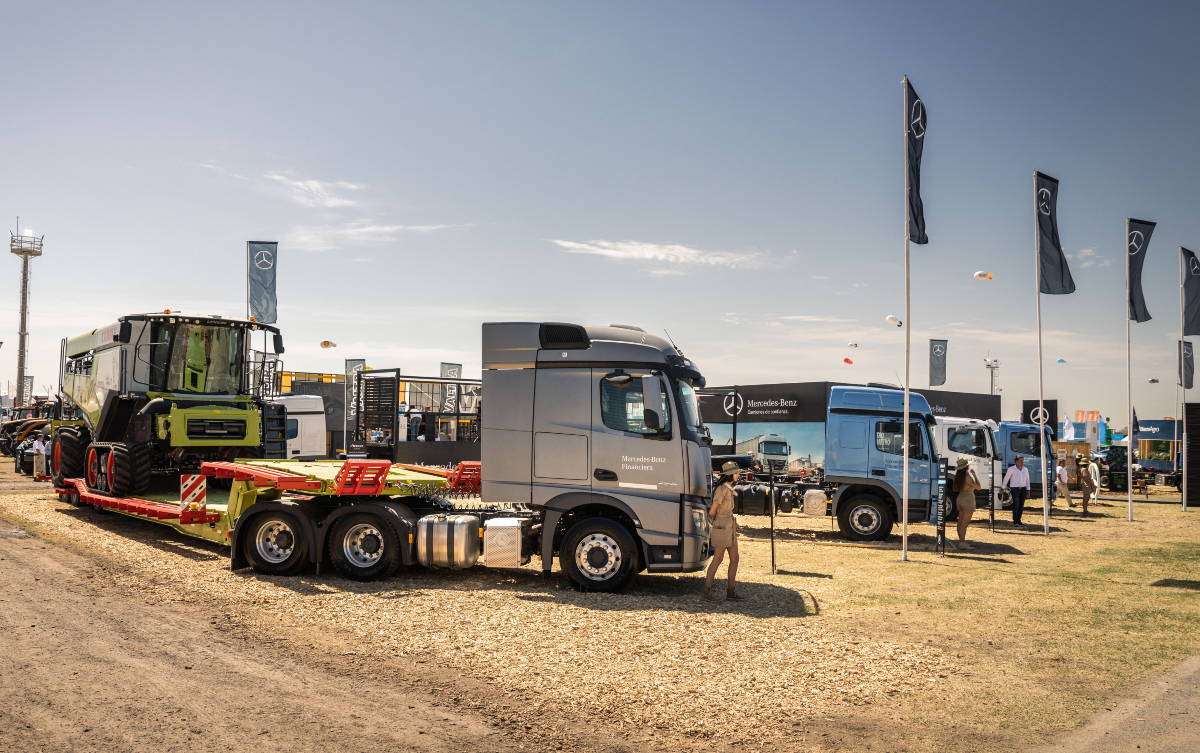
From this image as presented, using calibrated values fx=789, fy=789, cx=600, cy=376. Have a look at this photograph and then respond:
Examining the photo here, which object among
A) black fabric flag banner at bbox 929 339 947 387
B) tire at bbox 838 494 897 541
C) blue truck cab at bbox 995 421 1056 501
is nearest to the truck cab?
tire at bbox 838 494 897 541

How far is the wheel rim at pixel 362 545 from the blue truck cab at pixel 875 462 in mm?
9718

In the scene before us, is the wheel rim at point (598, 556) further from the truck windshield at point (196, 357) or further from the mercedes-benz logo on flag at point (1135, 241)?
the mercedes-benz logo on flag at point (1135, 241)

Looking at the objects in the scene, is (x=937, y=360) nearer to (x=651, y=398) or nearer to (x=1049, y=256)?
(x=1049, y=256)

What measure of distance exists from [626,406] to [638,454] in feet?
1.91

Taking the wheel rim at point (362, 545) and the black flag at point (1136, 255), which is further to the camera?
the black flag at point (1136, 255)

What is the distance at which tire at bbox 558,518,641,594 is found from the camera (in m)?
9.23

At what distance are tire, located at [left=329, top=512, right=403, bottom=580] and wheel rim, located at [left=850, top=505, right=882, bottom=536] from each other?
9.85 metres

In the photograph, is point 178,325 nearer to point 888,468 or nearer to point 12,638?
point 12,638

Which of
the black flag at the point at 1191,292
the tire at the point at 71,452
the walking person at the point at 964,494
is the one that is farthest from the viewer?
the black flag at the point at 1191,292

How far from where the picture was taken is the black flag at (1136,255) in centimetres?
1900

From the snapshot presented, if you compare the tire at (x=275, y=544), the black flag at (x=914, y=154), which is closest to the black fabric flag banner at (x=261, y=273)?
the tire at (x=275, y=544)

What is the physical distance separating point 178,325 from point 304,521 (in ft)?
20.7

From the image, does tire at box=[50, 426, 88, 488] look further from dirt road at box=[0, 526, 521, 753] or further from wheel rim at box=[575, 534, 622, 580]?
wheel rim at box=[575, 534, 622, 580]

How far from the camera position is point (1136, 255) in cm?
1920
